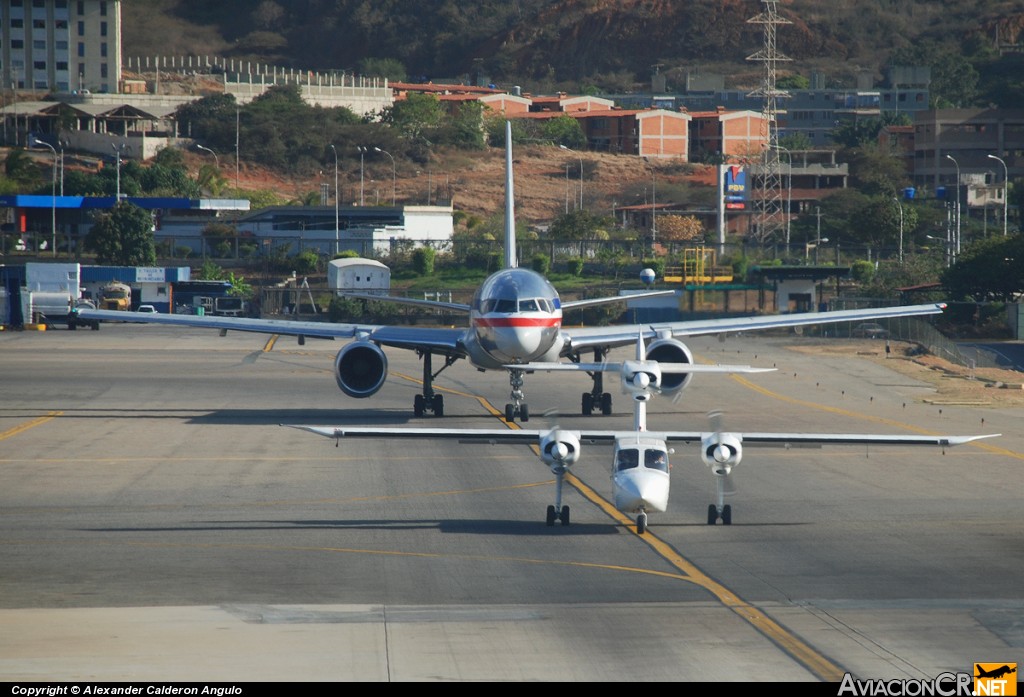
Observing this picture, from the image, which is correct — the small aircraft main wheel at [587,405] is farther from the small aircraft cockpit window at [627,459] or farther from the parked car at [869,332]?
the parked car at [869,332]

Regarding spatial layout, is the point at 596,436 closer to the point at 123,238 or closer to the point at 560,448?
the point at 560,448

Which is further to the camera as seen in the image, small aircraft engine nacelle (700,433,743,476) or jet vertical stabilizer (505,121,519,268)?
jet vertical stabilizer (505,121,519,268)

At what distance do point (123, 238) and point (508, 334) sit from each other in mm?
95542

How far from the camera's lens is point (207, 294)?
117938mm

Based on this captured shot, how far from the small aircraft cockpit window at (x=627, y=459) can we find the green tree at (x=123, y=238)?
111m

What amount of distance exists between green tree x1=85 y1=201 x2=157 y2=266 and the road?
8352cm

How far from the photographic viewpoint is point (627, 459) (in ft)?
91.0

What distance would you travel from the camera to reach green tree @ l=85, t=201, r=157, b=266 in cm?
13125

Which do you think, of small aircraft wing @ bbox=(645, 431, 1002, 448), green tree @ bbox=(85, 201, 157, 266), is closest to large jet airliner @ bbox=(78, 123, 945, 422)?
small aircraft wing @ bbox=(645, 431, 1002, 448)

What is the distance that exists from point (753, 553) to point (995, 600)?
16.8 ft

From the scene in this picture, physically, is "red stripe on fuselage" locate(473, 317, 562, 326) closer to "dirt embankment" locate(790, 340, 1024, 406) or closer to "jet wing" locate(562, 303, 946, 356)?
"jet wing" locate(562, 303, 946, 356)

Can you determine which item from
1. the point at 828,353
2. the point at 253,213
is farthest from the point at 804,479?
the point at 253,213

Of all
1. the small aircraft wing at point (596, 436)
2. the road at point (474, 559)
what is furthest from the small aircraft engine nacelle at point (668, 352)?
the small aircraft wing at point (596, 436)

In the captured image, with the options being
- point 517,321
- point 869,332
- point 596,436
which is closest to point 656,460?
point 596,436
